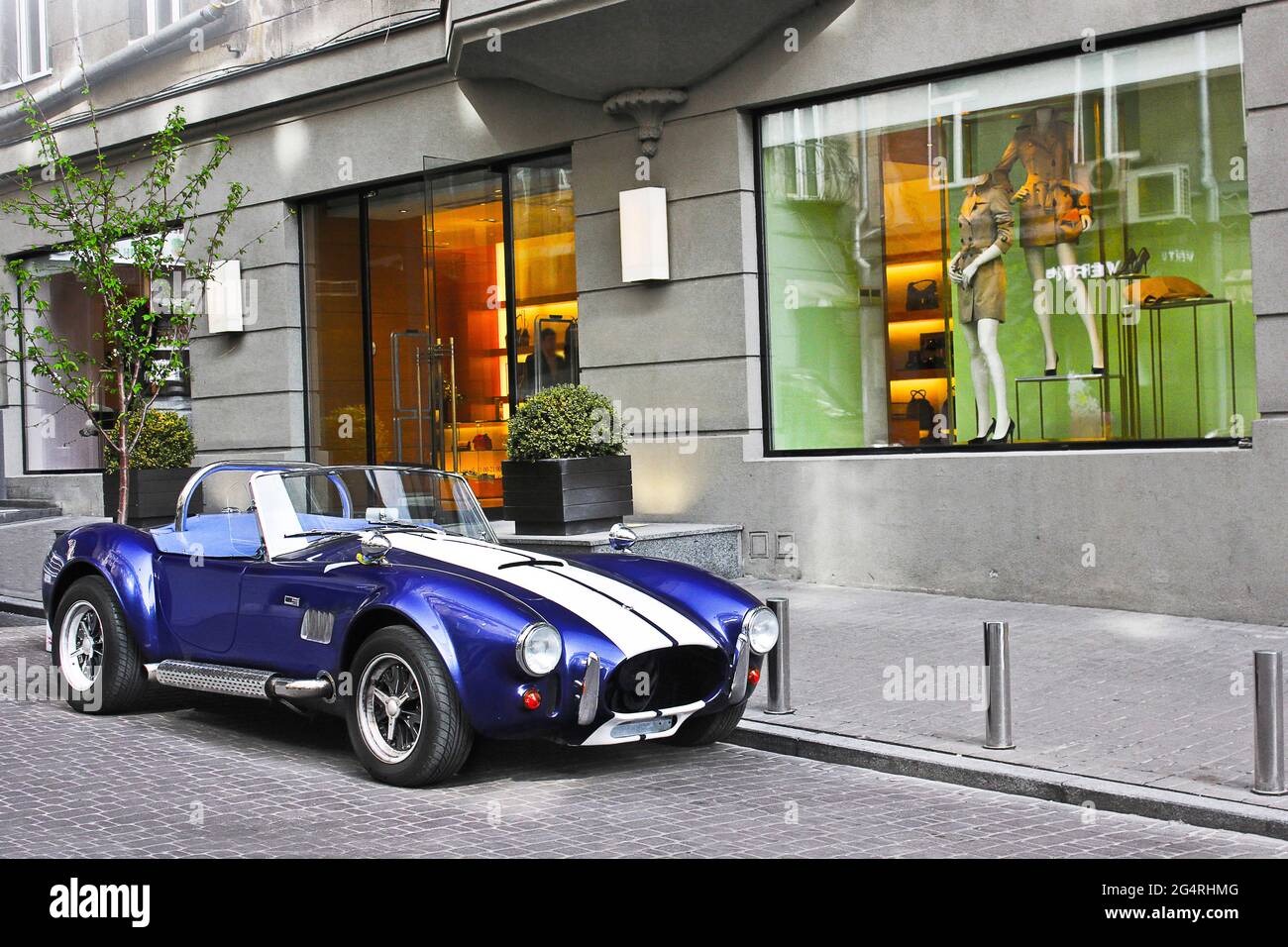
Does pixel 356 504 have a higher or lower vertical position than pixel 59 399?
lower

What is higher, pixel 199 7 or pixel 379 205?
pixel 199 7

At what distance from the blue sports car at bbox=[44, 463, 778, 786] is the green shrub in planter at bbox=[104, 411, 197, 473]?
8827mm

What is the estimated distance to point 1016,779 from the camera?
638 cm

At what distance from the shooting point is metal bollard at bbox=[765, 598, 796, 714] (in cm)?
765

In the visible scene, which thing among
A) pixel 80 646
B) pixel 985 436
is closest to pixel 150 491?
pixel 80 646

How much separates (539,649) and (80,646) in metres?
3.83

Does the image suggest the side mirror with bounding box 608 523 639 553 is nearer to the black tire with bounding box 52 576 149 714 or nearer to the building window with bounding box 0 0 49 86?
the black tire with bounding box 52 576 149 714

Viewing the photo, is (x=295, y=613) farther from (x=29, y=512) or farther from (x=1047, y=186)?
(x=29, y=512)

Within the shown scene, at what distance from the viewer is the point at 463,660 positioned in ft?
20.3

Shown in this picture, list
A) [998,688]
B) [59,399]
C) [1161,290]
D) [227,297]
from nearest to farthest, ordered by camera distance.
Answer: [998,688] < [1161,290] < [227,297] < [59,399]

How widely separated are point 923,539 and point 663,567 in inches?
203

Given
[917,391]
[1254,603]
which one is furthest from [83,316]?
[1254,603]

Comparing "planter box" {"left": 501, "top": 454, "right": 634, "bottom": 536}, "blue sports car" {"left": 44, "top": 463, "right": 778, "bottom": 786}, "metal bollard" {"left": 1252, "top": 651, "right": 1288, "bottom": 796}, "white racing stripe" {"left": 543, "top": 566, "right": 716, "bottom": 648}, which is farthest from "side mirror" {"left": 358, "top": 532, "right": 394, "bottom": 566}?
"planter box" {"left": 501, "top": 454, "right": 634, "bottom": 536}

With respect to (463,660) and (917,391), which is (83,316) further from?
(463,660)
